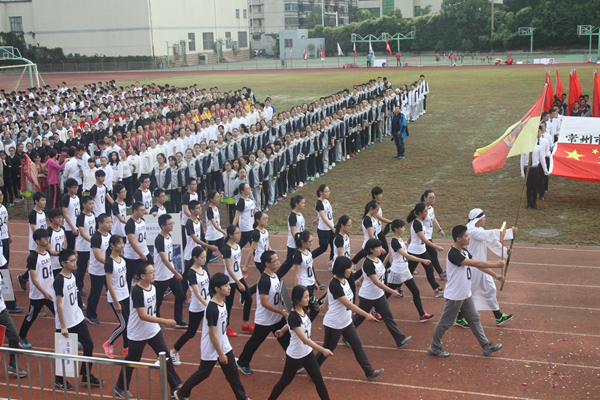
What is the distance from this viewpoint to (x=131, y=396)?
6.33 metres

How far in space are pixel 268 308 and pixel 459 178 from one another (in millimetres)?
11308

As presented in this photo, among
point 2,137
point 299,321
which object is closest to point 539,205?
point 299,321

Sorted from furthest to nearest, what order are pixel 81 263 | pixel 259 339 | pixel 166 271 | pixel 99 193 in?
pixel 99 193, pixel 81 263, pixel 166 271, pixel 259 339

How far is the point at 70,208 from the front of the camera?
33.4ft

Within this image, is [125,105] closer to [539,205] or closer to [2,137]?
[2,137]

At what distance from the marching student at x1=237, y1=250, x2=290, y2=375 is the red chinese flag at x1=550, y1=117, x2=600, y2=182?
8.08 m

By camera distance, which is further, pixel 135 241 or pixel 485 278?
pixel 135 241

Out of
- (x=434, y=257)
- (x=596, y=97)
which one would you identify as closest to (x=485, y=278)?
(x=434, y=257)

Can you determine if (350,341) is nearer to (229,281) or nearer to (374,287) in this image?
(374,287)

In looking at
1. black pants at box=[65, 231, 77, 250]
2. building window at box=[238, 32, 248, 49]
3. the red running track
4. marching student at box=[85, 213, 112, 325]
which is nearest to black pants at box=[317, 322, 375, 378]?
the red running track

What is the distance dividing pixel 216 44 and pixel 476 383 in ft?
218

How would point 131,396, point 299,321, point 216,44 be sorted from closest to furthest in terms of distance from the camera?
1. point 299,321
2. point 131,396
3. point 216,44

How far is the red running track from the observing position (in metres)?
6.43

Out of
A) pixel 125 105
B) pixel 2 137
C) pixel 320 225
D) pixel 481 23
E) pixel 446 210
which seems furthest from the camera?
pixel 481 23
